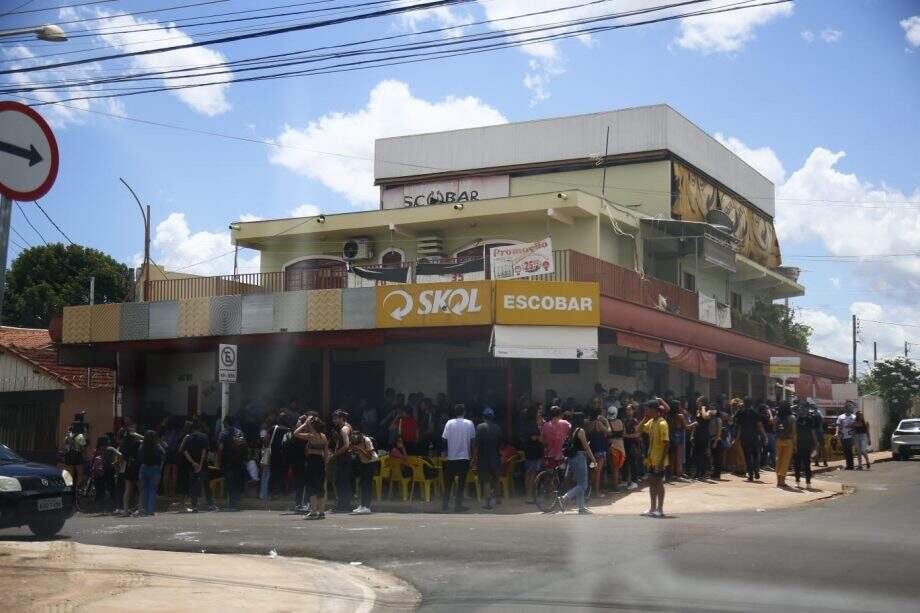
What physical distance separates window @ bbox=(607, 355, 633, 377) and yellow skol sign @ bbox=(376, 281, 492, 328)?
20.9 feet

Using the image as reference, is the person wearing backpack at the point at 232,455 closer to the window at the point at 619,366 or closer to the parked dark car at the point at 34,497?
the parked dark car at the point at 34,497

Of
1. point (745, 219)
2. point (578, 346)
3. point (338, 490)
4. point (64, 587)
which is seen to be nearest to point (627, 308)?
point (578, 346)

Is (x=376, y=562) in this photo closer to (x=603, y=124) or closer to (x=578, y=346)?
(x=578, y=346)

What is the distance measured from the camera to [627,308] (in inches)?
862

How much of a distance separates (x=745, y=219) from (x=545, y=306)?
19842mm

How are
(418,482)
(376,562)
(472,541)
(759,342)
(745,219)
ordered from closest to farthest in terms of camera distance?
(376,562), (472,541), (418,482), (759,342), (745,219)

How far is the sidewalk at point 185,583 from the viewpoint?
28.3ft

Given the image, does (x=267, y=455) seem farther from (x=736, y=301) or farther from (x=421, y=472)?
(x=736, y=301)

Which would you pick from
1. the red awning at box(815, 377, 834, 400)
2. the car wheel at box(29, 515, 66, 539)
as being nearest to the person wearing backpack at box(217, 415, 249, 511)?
the car wheel at box(29, 515, 66, 539)

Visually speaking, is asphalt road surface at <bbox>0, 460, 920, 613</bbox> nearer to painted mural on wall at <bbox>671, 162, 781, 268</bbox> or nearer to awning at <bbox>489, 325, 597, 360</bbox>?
awning at <bbox>489, 325, 597, 360</bbox>

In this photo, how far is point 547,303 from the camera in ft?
66.2

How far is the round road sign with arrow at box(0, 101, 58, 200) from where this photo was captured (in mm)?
6293

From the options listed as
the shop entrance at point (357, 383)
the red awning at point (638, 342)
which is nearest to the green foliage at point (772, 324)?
the red awning at point (638, 342)

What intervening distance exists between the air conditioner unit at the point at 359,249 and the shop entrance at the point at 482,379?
18.1 feet
